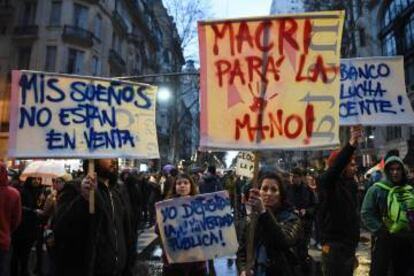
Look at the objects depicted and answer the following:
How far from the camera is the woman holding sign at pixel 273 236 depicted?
3.35 m

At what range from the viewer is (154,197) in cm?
1662

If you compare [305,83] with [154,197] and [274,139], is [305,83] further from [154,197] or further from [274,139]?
[154,197]

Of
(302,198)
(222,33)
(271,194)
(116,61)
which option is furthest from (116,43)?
(271,194)

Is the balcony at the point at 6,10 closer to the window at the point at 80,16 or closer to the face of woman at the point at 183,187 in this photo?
the window at the point at 80,16

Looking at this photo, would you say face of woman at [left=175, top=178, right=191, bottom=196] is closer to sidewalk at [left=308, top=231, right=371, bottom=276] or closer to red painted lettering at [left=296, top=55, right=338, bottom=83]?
red painted lettering at [left=296, top=55, right=338, bottom=83]

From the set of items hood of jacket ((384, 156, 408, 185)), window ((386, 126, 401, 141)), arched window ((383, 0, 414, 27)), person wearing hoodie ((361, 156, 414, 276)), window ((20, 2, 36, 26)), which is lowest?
person wearing hoodie ((361, 156, 414, 276))

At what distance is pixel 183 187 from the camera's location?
215 inches

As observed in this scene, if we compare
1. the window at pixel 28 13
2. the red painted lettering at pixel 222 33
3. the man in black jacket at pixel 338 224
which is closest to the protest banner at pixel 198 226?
the man in black jacket at pixel 338 224

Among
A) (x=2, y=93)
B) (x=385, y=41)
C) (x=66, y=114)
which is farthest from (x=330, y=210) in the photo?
(x=385, y=41)

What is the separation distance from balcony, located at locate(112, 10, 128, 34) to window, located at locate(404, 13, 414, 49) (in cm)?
2457

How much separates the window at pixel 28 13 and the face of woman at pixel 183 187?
34.8 m

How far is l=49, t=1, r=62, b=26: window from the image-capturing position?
1442 inches

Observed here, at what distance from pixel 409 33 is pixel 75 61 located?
2600 cm

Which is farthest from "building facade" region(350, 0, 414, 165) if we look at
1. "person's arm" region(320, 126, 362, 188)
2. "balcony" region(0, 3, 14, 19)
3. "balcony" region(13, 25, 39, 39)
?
"person's arm" region(320, 126, 362, 188)
